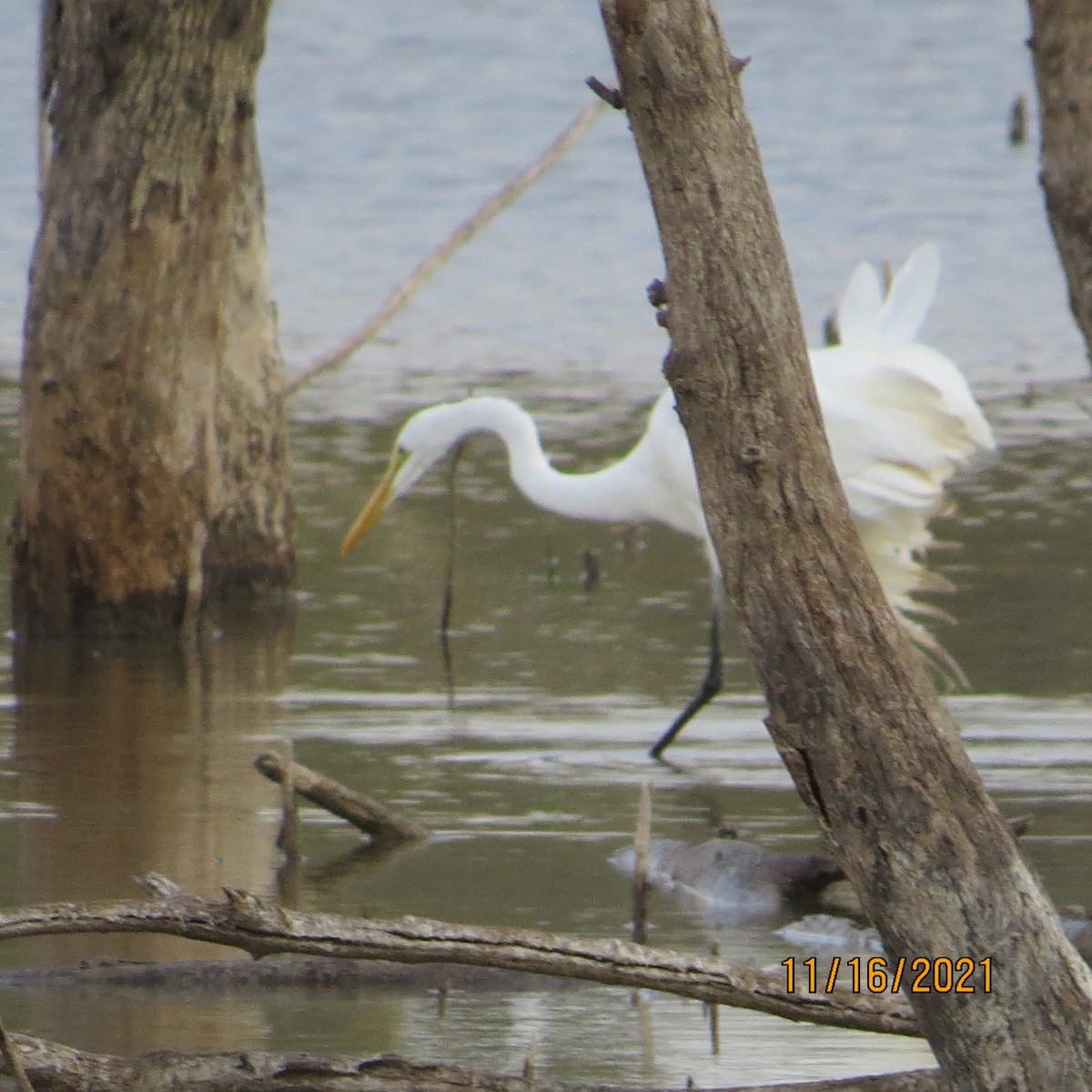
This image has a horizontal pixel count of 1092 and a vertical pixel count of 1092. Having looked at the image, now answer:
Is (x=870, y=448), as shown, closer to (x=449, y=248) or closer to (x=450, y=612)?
(x=450, y=612)

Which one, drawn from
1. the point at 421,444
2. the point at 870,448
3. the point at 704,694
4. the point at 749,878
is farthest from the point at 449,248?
the point at 749,878

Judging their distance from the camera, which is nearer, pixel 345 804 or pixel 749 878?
pixel 749 878

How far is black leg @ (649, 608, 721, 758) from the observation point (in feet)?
27.0

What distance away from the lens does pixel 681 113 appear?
377 centimetres

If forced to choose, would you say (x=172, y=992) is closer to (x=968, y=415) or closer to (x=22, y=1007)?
(x=22, y=1007)

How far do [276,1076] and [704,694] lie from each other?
4.40 metres

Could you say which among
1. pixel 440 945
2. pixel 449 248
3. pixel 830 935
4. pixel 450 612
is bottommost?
pixel 830 935

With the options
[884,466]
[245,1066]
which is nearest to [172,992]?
[245,1066]

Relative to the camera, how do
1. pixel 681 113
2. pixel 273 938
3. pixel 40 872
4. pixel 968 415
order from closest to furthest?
1. pixel 681 113
2. pixel 273 938
3. pixel 40 872
4. pixel 968 415

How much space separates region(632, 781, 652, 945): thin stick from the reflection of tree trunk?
1.65 m

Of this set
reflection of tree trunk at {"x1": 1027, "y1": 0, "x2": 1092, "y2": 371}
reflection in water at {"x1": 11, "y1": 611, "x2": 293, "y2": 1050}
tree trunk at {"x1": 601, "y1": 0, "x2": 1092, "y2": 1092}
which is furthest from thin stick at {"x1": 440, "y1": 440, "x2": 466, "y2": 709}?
tree trunk at {"x1": 601, "y1": 0, "x2": 1092, "y2": 1092}

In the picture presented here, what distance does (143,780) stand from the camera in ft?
25.0

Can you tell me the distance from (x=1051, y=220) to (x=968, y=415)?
437 centimetres

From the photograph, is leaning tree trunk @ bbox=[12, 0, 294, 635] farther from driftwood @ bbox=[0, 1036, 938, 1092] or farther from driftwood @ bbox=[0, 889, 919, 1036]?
driftwood @ bbox=[0, 1036, 938, 1092]
